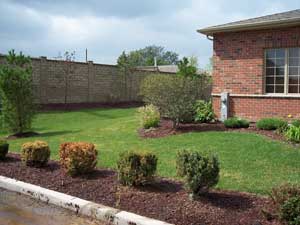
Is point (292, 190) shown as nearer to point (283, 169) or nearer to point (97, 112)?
point (283, 169)

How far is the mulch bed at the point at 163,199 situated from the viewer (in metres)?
4.84

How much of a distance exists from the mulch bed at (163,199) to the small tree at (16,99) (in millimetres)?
7204

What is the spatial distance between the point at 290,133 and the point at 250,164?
2.90 m

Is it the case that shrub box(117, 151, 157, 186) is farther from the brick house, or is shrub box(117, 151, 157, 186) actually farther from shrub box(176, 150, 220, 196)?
the brick house

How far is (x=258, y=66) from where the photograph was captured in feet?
44.0

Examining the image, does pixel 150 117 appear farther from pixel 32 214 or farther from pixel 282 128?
pixel 32 214

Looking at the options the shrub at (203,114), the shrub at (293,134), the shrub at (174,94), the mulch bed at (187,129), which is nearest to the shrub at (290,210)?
the shrub at (293,134)

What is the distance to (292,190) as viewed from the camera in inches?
181

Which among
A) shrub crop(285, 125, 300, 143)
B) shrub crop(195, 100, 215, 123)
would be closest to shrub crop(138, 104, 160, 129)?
shrub crop(195, 100, 215, 123)

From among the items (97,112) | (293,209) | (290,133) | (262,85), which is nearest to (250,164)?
(290,133)

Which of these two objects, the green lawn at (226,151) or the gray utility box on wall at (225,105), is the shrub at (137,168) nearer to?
the green lawn at (226,151)

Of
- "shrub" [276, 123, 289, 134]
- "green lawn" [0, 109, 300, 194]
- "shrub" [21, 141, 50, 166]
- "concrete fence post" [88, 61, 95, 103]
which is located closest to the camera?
"green lawn" [0, 109, 300, 194]

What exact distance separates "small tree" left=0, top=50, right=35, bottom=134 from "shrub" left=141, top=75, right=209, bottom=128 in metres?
4.61

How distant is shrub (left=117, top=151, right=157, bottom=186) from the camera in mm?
5977
